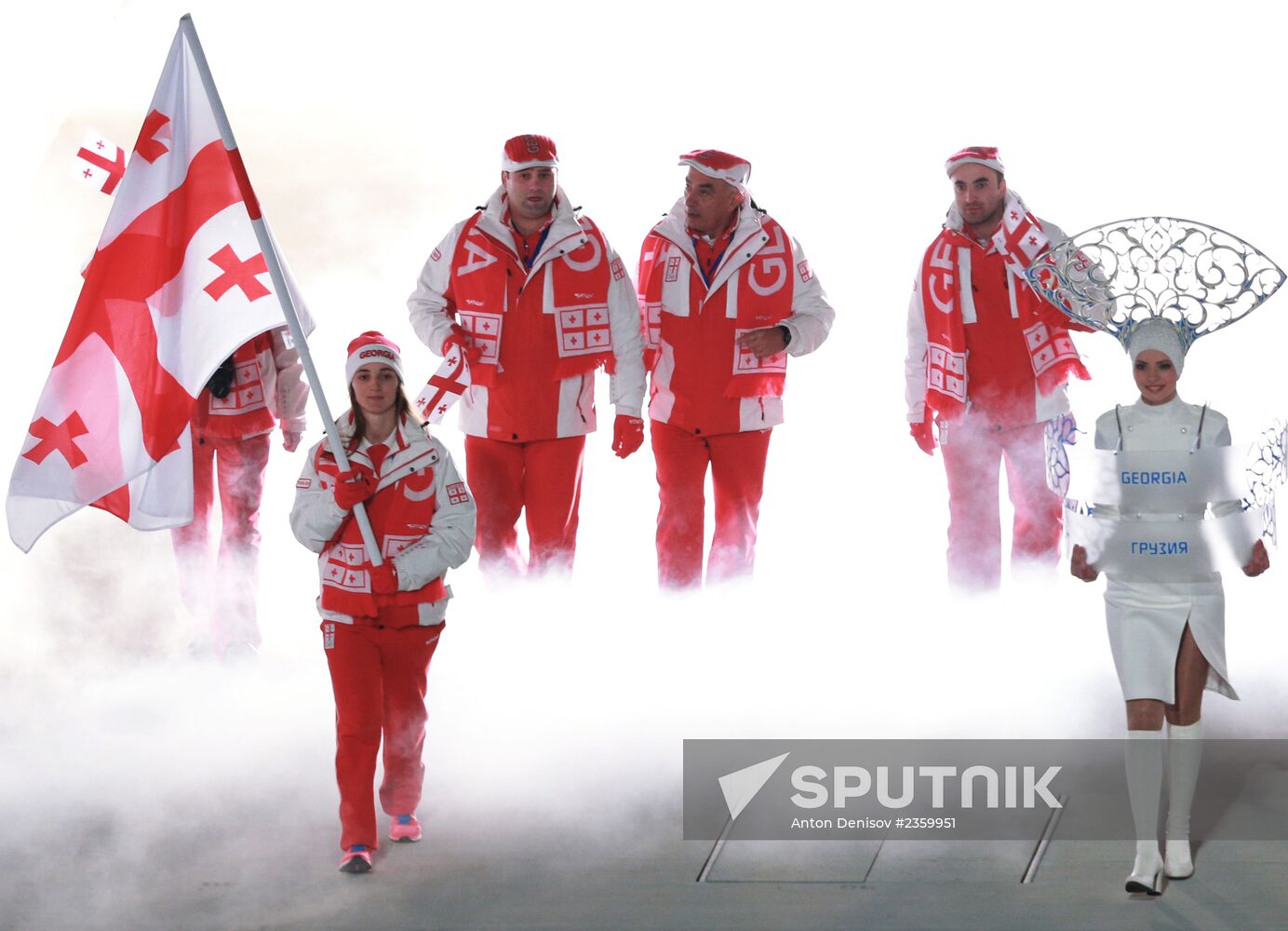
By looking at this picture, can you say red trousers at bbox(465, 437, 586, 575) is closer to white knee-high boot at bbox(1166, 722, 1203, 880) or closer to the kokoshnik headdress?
the kokoshnik headdress

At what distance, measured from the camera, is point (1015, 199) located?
5.96 m

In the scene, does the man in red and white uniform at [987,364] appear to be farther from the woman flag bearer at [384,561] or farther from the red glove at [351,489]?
the red glove at [351,489]

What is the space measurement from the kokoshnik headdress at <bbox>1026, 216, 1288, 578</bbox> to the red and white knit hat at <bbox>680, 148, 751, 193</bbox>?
1.65 m

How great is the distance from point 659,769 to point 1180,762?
1513mm

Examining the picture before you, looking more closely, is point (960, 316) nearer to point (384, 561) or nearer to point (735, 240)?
point (735, 240)

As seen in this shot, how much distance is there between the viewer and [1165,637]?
4.21 m

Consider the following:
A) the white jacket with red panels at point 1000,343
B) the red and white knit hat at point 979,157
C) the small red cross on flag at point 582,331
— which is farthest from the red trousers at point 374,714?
the red and white knit hat at point 979,157

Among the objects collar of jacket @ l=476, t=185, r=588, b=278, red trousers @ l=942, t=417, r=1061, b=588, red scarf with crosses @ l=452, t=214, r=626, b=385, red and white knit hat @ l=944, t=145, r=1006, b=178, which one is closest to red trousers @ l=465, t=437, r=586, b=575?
red scarf with crosses @ l=452, t=214, r=626, b=385

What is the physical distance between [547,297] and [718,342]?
24.6 inches

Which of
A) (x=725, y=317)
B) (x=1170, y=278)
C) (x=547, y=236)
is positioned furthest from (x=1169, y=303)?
(x=547, y=236)

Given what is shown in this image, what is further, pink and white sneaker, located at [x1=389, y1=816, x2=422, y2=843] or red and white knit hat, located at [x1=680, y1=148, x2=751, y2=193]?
red and white knit hat, located at [x1=680, y1=148, x2=751, y2=193]

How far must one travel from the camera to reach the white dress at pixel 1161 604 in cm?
420

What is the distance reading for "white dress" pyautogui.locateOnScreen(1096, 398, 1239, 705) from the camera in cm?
420

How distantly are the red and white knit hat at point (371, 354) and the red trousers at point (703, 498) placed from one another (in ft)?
5.22
